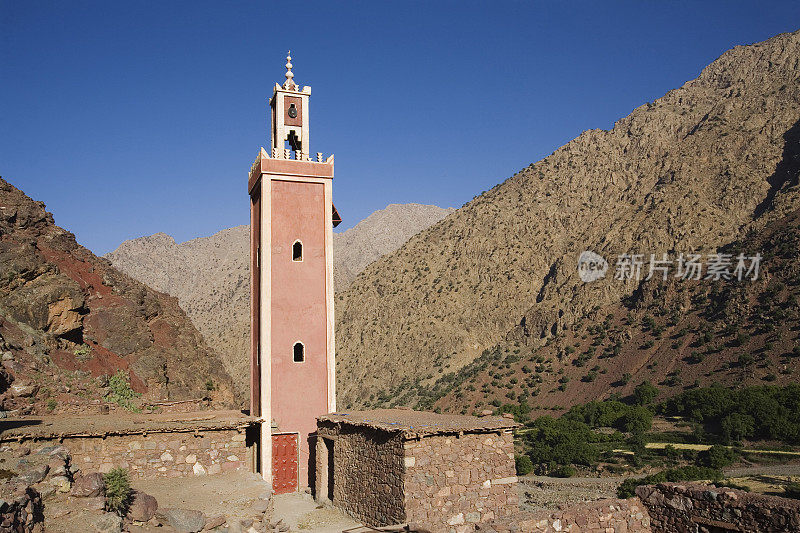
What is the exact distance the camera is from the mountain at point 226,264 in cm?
8425

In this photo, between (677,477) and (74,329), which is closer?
A: (74,329)

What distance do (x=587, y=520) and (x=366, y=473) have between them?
487 centimetres

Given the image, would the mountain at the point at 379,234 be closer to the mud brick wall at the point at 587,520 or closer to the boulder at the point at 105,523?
the mud brick wall at the point at 587,520

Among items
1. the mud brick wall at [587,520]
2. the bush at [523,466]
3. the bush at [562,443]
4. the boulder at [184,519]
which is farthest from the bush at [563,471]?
the boulder at [184,519]

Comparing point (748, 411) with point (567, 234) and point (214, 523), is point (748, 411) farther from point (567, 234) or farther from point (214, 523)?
point (567, 234)

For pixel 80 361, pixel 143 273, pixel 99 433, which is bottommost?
pixel 99 433

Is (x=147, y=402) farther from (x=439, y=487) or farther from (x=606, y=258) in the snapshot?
(x=606, y=258)

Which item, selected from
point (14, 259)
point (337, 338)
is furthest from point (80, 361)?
point (337, 338)

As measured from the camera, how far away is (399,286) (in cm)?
7469

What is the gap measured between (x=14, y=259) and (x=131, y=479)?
13.7 meters

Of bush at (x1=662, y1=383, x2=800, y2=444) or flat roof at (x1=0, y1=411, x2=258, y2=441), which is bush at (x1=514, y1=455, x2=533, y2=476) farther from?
flat roof at (x1=0, y1=411, x2=258, y2=441)

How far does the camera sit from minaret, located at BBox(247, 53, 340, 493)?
18562 mm

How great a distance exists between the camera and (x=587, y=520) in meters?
11.7

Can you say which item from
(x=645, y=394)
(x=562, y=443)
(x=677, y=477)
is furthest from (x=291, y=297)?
(x=645, y=394)
